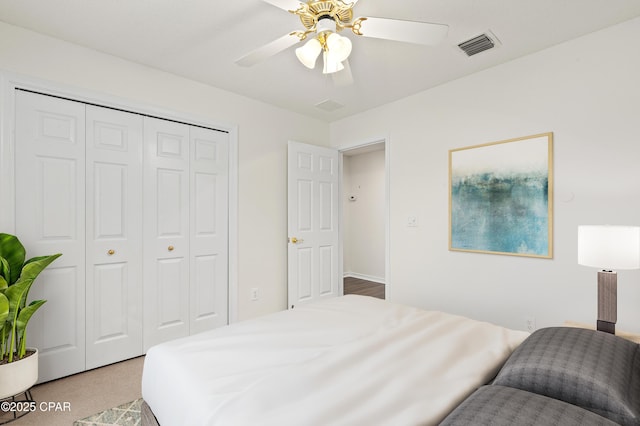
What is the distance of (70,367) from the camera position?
2438mm

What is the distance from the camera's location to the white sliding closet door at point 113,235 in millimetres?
2539

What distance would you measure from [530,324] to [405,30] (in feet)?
7.80

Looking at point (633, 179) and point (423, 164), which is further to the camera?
point (423, 164)

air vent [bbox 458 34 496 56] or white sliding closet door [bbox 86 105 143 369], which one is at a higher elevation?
air vent [bbox 458 34 496 56]

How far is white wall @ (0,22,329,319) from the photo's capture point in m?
2.37

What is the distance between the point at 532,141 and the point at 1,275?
149 inches

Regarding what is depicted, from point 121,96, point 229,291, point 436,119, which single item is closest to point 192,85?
point 121,96

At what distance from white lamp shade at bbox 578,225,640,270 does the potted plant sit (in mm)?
3209

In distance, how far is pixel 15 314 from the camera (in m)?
1.93

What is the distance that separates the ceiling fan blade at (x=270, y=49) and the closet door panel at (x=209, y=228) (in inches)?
54.3

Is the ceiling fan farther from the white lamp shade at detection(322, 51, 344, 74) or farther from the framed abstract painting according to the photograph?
the framed abstract painting

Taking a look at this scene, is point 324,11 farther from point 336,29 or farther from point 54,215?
A: point 54,215

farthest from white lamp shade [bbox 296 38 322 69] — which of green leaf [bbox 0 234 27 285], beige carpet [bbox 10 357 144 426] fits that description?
beige carpet [bbox 10 357 144 426]

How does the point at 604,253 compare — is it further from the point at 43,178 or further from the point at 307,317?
the point at 43,178
